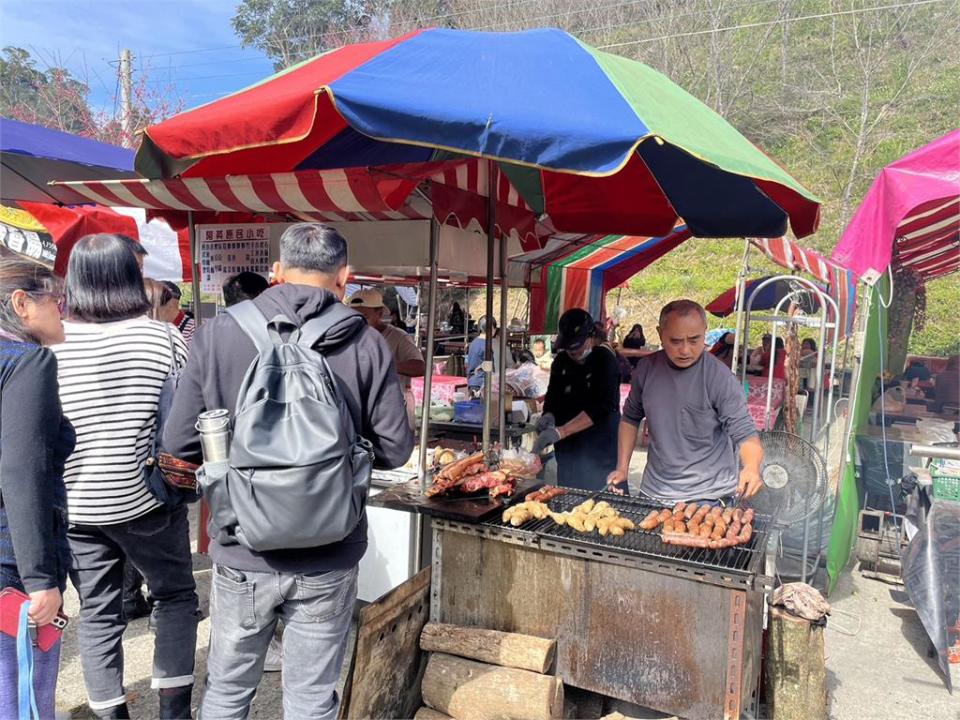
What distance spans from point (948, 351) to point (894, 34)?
13.0 m

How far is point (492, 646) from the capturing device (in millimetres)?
2934

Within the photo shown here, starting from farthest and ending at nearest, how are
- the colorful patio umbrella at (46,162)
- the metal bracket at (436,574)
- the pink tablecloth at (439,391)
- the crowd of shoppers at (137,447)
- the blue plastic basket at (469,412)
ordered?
the pink tablecloth at (439,391) < the blue plastic basket at (469,412) < the colorful patio umbrella at (46,162) < the metal bracket at (436,574) < the crowd of shoppers at (137,447)

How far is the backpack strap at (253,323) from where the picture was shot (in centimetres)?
208

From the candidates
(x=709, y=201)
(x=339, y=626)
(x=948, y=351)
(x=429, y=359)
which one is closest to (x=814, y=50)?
(x=948, y=351)

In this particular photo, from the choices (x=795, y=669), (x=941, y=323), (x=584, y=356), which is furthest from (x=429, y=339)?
(x=941, y=323)

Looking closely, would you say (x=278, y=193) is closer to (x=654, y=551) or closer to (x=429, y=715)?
(x=654, y=551)

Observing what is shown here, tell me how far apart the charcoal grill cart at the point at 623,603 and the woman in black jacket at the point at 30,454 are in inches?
65.1

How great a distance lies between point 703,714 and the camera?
8.71 ft

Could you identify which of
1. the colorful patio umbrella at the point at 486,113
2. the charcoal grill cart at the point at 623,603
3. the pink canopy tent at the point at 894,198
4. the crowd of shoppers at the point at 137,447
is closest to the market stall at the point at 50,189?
the colorful patio umbrella at the point at 486,113

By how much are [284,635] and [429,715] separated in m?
1.15

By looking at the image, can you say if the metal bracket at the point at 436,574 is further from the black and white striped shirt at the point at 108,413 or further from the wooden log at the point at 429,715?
the black and white striped shirt at the point at 108,413

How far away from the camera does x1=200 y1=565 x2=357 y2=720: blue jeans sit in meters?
2.11

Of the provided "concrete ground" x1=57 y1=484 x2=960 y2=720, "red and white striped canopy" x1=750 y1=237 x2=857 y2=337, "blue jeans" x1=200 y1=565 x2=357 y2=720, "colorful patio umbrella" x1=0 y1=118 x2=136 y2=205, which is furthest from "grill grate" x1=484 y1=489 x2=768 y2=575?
"colorful patio umbrella" x1=0 y1=118 x2=136 y2=205

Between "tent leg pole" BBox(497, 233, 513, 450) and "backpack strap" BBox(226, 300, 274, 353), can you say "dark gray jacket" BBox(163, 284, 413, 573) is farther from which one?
"tent leg pole" BBox(497, 233, 513, 450)
